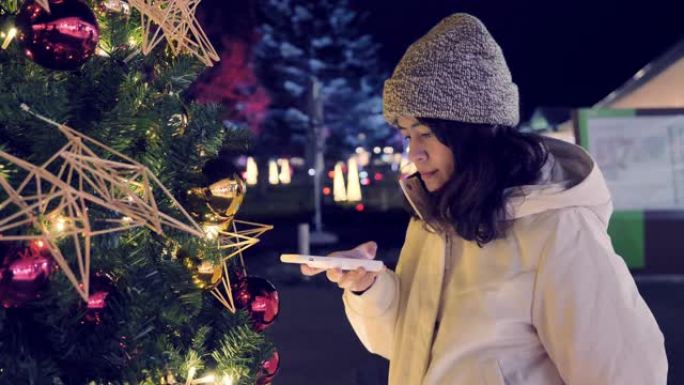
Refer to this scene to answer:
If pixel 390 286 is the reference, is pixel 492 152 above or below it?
above

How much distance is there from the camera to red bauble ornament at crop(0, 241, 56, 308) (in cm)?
110

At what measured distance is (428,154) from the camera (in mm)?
1837

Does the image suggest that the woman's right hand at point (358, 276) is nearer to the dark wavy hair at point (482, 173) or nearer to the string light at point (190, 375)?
the dark wavy hair at point (482, 173)

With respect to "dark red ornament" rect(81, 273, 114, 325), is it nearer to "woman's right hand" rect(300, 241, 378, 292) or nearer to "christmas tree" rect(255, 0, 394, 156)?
"woman's right hand" rect(300, 241, 378, 292)

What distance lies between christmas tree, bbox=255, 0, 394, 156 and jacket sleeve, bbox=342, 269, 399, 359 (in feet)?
91.8

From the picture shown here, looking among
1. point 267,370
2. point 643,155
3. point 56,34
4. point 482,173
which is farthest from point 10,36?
point 643,155

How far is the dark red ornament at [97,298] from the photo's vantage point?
1.24m

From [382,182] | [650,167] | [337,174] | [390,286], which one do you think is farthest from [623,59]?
[390,286]

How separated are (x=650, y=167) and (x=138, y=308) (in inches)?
383

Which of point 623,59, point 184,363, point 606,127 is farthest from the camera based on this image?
point 623,59

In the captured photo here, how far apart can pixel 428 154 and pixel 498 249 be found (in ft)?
0.97

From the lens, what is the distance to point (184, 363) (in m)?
1.38

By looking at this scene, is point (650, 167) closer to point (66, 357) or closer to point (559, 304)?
point (559, 304)

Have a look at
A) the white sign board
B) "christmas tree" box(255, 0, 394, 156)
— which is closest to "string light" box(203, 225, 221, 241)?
the white sign board
